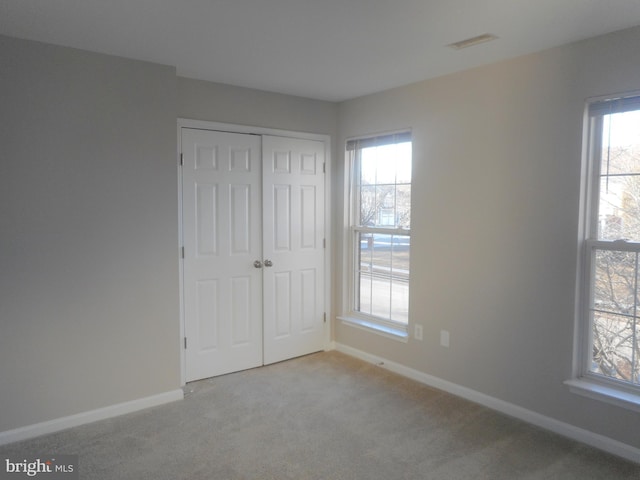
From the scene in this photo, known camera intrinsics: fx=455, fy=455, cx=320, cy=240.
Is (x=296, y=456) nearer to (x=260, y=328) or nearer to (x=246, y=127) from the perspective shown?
(x=260, y=328)

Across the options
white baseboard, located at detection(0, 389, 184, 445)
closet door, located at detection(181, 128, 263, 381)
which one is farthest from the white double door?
white baseboard, located at detection(0, 389, 184, 445)

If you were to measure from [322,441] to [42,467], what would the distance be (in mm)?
1559

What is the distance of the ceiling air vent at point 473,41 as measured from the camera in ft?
8.54

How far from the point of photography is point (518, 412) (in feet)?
9.95

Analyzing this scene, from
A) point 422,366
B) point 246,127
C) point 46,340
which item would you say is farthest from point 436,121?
point 46,340

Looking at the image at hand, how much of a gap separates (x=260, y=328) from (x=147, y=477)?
5.67 feet

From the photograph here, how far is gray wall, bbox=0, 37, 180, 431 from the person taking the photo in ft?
8.98

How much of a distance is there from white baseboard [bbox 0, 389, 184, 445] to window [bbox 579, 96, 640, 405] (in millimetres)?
2821

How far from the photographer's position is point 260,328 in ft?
13.1

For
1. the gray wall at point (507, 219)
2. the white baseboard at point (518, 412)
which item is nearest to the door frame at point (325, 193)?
the white baseboard at point (518, 412)

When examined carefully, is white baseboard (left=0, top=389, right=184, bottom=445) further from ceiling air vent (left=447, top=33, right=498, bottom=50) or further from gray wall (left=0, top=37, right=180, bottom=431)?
ceiling air vent (left=447, top=33, right=498, bottom=50)

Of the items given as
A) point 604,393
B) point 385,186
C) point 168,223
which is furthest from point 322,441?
point 385,186

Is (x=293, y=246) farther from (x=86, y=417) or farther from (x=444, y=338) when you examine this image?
(x=86, y=417)

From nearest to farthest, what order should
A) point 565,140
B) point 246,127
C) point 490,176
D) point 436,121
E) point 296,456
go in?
1. point 296,456
2. point 565,140
3. point 490,176
4. point 436,121
5. point 246,127
